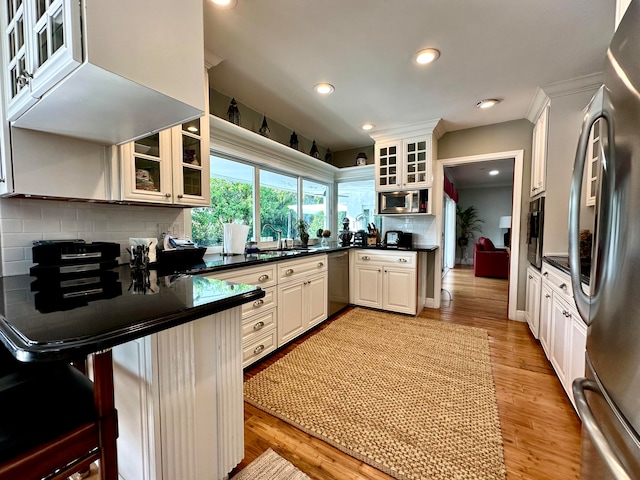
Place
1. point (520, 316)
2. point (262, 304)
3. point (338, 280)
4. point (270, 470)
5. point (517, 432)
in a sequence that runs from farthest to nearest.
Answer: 1. point (338, 280)
2. point (520, 316)
3. point (262, 304)
4. point (517, 432)
5. point (270, 470)

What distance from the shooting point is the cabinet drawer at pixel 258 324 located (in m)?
2.08

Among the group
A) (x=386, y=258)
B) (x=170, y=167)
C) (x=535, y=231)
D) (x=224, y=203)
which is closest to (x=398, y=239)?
(x=386, y=258)

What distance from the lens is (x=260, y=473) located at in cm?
126

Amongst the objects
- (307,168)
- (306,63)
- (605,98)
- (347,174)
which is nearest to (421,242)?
(347,174)

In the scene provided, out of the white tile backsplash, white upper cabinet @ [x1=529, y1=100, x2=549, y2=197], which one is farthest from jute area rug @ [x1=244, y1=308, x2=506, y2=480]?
white upper cabinet @ [x1=529, y1=100, x2=549, y2=197]

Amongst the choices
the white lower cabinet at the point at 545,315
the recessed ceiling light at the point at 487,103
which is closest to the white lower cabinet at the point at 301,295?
the white lower cabinet at the point at 545,315

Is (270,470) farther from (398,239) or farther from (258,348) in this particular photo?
(398,239)

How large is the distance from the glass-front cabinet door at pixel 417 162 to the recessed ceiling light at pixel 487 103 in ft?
2.07

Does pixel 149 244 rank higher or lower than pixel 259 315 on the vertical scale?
higher

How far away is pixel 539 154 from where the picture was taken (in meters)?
2.85

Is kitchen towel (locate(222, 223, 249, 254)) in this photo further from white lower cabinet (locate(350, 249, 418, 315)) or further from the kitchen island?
white lower cabinet (locate(350, 249, 418, 315))

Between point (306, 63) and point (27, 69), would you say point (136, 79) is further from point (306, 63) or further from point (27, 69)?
point (306, 63)

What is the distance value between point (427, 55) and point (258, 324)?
8.19 ft

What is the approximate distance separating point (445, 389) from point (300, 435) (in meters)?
A: 1.08
